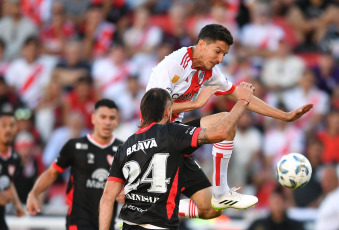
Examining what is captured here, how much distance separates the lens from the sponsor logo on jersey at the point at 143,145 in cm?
722

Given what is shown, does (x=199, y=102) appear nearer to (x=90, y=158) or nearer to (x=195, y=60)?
(x=195, y=60)

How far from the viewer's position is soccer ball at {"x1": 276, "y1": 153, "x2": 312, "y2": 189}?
324 inches

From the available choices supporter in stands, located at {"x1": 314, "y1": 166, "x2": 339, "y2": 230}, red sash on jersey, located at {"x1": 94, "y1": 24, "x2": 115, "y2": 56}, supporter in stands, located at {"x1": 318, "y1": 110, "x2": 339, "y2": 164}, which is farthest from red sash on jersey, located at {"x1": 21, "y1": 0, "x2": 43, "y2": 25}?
supporter in stands, located at {"x1": 314, "y1": 166, "x2": 339, "y2": 230}

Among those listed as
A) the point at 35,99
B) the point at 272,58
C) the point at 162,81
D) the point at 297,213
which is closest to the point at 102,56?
the point at 35,99

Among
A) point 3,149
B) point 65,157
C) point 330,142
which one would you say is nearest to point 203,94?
point 65,157

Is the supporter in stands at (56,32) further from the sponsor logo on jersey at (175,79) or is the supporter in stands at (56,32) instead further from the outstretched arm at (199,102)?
the outstretched arm at (199,102)

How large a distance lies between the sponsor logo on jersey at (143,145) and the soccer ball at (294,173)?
1.88 metres

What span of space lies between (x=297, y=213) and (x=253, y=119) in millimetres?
2601

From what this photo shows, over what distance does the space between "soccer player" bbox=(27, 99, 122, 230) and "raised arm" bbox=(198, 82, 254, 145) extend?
9.48ft

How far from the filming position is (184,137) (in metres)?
7.16

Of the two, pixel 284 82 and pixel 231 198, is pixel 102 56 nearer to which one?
pixel 284 82

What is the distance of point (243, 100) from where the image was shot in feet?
23.5

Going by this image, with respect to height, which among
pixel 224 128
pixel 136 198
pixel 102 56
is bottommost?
pixel 136 198

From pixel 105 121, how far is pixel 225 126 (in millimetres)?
3175
